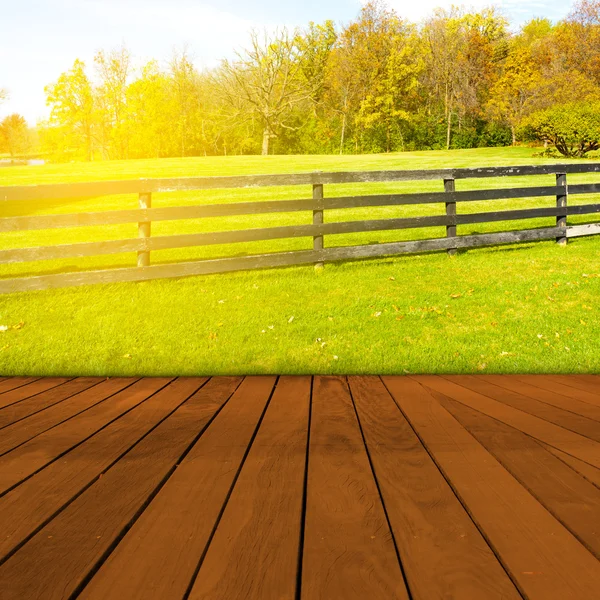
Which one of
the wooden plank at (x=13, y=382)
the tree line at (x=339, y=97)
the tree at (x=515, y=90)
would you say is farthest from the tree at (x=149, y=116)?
the wooden plank at (x=13, y=382)

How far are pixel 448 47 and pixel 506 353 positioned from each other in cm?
5042

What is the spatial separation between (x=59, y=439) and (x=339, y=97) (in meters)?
47.4

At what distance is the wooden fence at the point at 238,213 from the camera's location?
694 centimetres

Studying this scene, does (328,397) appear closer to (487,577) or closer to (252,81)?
(487,577)

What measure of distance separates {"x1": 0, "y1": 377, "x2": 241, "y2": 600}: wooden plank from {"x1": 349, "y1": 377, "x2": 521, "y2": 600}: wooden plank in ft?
3.21

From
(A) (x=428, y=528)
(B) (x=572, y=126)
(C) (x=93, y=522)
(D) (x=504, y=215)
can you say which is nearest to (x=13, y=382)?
(C) (x=93, y=522)

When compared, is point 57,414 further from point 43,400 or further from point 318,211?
point 318,211

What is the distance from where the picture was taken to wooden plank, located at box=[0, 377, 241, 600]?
1802 mm

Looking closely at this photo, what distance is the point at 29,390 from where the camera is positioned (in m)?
4.44

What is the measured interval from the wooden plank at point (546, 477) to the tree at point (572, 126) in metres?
26.3

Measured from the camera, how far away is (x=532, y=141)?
3906 cm

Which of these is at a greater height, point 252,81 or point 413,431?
point 252,81

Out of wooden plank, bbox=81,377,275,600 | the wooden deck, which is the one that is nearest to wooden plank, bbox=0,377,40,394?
the wooden deck

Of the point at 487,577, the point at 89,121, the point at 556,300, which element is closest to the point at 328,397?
the point at 487,577
